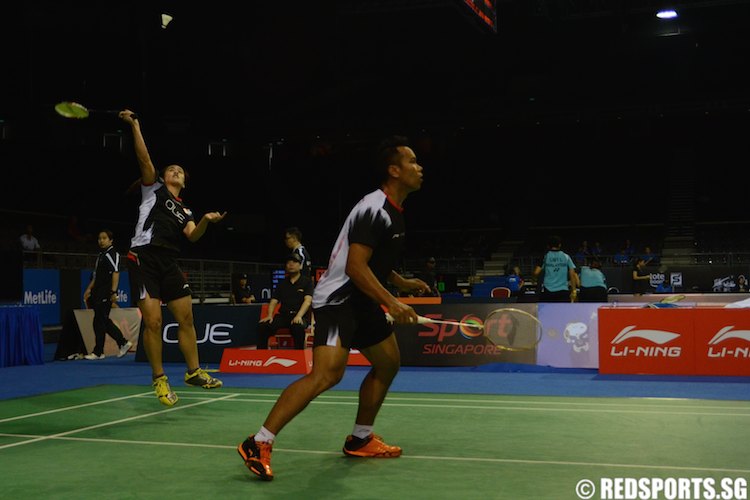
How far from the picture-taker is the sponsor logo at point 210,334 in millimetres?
11773

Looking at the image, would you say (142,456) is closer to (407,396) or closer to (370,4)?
(407,396)

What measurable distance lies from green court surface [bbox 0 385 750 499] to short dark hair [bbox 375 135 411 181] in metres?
1.68

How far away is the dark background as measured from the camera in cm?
2222

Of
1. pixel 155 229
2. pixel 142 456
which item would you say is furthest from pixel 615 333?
pixel 142 456

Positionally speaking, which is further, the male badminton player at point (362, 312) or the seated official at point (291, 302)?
the seated official at point (291, 302)

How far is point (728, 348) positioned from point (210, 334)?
723 centimetres

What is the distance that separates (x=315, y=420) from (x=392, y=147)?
8.24 ft

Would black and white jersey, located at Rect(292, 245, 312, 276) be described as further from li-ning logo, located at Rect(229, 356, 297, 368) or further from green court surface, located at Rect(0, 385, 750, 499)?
green court surface, located at Rect(0, 385, 750, 499)

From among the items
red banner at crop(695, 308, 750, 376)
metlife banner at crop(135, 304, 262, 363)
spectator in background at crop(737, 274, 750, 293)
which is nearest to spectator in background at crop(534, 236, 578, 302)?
red banner at crop(695, 308, 750, 376)

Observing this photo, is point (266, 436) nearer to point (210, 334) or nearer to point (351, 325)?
point (351, 325)

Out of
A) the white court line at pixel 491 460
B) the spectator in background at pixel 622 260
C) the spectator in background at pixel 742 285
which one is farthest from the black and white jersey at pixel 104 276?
the spectator in background at pixel 622 260

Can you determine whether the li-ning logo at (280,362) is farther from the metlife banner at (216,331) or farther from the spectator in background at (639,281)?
the spectator in background at (639,281)

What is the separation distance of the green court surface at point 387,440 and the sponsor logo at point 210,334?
14.3 feet

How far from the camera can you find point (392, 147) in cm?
448
